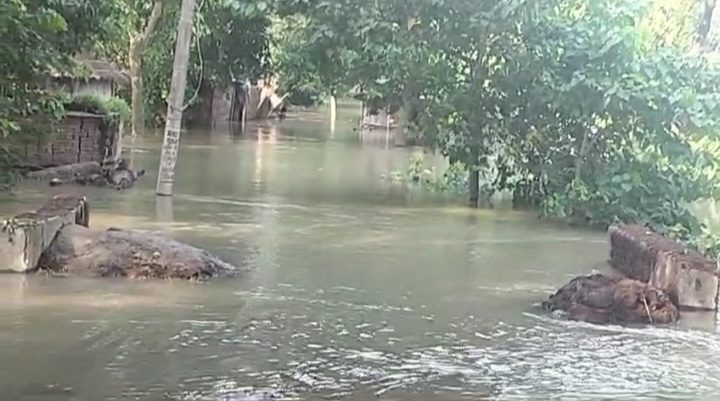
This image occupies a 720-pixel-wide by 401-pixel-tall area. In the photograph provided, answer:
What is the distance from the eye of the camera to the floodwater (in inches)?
309

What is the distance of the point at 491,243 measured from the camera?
1538cm

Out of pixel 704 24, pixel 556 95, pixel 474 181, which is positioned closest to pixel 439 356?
pixel 556 95

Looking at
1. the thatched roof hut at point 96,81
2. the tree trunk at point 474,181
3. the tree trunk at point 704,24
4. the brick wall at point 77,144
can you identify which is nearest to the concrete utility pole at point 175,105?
the brick wall at point 77,144

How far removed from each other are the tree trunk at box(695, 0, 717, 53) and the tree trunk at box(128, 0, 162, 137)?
14.2 meters

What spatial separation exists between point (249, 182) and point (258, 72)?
19.1m

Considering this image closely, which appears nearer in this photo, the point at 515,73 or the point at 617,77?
the point at 617,77

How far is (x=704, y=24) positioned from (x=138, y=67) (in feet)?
51.8

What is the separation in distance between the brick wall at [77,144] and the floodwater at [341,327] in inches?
172

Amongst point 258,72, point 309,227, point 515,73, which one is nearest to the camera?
point 309,227

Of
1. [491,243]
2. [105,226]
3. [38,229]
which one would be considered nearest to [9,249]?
[38,229]

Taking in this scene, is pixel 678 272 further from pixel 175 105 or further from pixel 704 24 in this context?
pixel 704 24

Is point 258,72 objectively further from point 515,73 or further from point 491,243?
point 491,243

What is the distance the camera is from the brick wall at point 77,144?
70.0 feet

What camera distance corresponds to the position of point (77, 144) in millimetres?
21734
